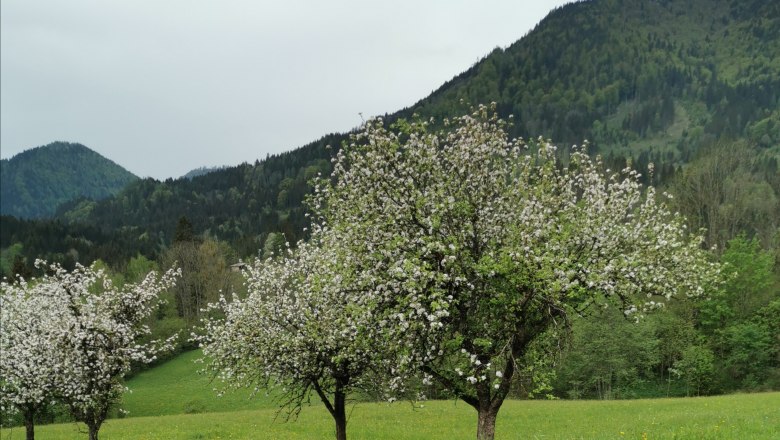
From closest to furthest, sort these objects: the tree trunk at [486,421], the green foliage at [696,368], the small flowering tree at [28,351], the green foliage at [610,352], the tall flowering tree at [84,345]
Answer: the tree trunk at [486,421]
the tall flowering tree at [84,345]
the small flowering tree at [28,351]
the green foliage at [696,368]
the green foliage at [610,352]

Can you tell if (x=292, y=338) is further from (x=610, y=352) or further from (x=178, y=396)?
(x=178, y=396)

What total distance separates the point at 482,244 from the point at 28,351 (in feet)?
81.0

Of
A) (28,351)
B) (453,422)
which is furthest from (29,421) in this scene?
(453,422)

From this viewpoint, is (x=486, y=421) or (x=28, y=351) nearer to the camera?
(x=486, y=421)

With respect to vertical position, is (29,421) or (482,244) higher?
(482,244)

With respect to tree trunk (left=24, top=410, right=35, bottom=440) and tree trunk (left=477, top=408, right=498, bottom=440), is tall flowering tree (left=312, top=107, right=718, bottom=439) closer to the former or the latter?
tree trunk (left=477, top=408, right=498, bottom=440)

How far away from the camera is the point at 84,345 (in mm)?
24391

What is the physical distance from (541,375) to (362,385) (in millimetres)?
7954

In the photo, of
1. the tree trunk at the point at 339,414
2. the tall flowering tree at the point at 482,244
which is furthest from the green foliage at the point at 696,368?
the tree trunk at the point at 339,414

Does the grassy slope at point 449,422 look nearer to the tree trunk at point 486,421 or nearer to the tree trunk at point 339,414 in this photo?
the tree trunk at point 339,414

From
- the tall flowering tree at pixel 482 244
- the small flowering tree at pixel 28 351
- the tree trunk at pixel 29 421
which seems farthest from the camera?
the tree trunk at pixel 29 421

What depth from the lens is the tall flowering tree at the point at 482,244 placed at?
14469 millimetres

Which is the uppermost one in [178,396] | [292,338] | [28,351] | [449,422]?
[292,338]

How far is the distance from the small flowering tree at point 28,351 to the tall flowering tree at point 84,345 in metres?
0.06
